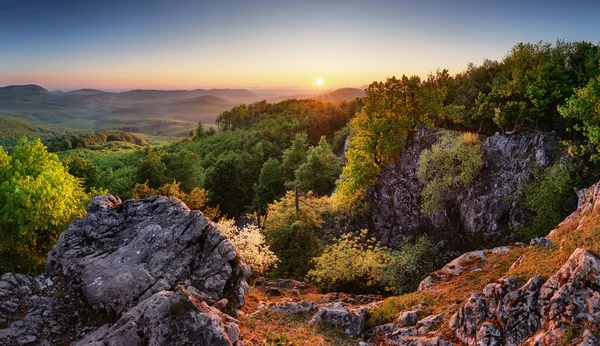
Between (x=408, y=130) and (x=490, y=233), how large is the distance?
612 inches

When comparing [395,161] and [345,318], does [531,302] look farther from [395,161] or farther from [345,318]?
[395,161]

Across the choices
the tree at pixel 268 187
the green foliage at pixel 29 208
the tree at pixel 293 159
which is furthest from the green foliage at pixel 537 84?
the tree at pixel 293 159

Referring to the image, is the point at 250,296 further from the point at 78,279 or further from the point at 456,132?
the point at 456,132

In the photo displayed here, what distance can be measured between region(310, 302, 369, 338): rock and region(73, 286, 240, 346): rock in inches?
316

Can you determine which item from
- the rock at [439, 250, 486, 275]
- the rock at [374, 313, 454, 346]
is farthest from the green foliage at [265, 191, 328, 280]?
the rock at [374, 313, 454, 346]

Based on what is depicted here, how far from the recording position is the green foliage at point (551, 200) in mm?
29578

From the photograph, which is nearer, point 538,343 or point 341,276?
point 538,343

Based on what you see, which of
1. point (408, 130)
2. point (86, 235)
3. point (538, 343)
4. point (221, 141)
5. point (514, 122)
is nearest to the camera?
point (538, 343)

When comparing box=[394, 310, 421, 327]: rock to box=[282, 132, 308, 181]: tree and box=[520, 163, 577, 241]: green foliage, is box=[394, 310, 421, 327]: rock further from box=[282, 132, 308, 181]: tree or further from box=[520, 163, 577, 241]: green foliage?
box=[282, 132, 308, 181]: tree


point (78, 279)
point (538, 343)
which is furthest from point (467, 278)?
point (78, 279)

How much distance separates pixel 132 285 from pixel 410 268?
2356 cm

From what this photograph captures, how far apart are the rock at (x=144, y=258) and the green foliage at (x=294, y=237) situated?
18643 mm

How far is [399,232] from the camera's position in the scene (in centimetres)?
4125

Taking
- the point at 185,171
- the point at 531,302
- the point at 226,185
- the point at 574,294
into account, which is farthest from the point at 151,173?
the point at 574,294
